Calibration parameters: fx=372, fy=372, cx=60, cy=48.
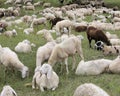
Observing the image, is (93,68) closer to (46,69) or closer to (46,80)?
(46,80)

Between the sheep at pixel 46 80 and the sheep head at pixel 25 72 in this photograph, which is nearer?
the sheep at pixel 46 80

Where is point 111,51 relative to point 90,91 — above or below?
below

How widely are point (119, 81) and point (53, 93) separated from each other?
78.7 inches

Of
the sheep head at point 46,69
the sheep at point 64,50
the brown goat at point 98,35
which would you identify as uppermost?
the sheep head at point 46,69

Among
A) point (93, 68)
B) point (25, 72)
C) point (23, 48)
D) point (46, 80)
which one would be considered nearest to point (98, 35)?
point (23, 48)

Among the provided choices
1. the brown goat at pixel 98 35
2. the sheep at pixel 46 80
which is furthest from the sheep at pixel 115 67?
the brown goat at pixel 98 35

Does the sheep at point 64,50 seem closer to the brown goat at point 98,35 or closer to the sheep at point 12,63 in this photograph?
the sheep at point 12,63

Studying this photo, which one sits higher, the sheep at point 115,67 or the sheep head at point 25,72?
the sheep at point 115,67

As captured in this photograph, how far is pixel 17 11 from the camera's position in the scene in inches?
1351

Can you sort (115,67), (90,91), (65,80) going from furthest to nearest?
(115,67)
(65,80)
(90,91)

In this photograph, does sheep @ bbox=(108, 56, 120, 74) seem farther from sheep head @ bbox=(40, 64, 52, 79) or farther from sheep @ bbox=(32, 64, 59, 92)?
sheep head @ bbox=(40, 64, 52, 79)

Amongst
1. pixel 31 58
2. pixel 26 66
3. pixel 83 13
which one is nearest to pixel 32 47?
pixel 31 58

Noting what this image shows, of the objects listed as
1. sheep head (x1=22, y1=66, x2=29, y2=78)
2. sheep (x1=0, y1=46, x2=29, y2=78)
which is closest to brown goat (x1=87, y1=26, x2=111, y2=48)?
sheep (x1=0, y1=46, x2=29, y2=78)

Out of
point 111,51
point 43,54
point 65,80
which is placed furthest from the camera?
point 111,51
